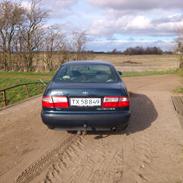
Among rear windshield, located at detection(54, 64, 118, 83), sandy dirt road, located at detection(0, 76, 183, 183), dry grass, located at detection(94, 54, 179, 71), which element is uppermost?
rear windshield, located at detection(54, 64, 118, 83)

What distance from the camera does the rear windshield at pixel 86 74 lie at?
6.91m

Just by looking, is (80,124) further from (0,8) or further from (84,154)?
(0,8)

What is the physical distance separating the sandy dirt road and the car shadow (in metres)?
0.02

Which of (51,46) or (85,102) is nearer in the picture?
(85,102)

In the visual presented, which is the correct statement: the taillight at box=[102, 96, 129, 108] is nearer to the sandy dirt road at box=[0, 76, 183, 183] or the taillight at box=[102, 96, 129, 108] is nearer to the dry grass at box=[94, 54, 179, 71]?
the sandy dirt road at box=[0, 76, 183, 183]

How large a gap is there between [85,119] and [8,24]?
36.0 m

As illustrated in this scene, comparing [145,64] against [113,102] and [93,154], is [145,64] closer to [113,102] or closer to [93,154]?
[113,102]

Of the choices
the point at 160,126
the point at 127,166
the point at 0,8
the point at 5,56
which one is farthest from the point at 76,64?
the point at 0,8

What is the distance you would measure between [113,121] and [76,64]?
2.03 m

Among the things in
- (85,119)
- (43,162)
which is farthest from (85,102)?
(43,162)

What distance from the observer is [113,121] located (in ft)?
20.2

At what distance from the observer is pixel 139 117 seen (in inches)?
344

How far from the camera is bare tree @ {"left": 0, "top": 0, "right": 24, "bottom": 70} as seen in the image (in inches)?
1545

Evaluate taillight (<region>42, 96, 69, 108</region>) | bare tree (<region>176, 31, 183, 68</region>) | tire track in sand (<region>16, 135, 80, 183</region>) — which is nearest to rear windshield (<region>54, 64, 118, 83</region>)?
taillight (<region>42, 96, 69, 108</region>)
